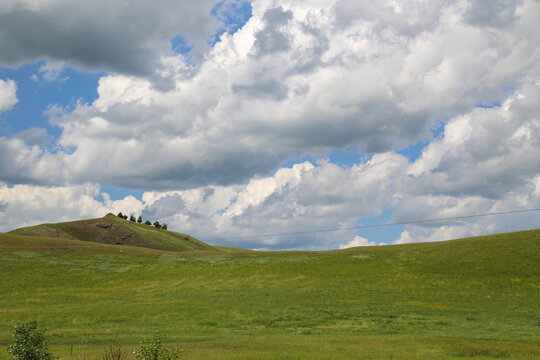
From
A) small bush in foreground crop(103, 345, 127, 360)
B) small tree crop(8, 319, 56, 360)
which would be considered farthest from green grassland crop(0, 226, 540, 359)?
small tree crop(8, 319, 56, 360)

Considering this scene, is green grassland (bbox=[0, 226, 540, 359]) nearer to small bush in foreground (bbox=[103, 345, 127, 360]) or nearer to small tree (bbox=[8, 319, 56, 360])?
small bush in foreground (bbox=[103, 345, 127, 360])

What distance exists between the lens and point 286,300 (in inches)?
2501

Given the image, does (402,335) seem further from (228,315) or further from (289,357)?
(228,315)

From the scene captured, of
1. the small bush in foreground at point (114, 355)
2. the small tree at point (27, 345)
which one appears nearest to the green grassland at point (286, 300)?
the small bush in foreground at point (114, 355)

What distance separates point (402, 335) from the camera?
38875mm

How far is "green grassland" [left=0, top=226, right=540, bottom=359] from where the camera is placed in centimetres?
3369

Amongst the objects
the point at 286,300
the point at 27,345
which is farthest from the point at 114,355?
the point at 286,300

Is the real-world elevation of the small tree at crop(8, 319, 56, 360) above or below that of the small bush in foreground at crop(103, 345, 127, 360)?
above

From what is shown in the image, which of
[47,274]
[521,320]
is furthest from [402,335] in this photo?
[47,274]

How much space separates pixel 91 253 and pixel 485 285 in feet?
307

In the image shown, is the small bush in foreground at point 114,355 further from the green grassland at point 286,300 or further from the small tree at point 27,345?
the small tree at point 27,345

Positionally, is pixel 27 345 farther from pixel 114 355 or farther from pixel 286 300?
pixel 286 300

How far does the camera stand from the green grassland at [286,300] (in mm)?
33688

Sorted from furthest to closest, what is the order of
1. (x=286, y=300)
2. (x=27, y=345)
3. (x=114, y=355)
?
(x=286, y=300) < (x=114, y=355) < (x=27, y=345)
